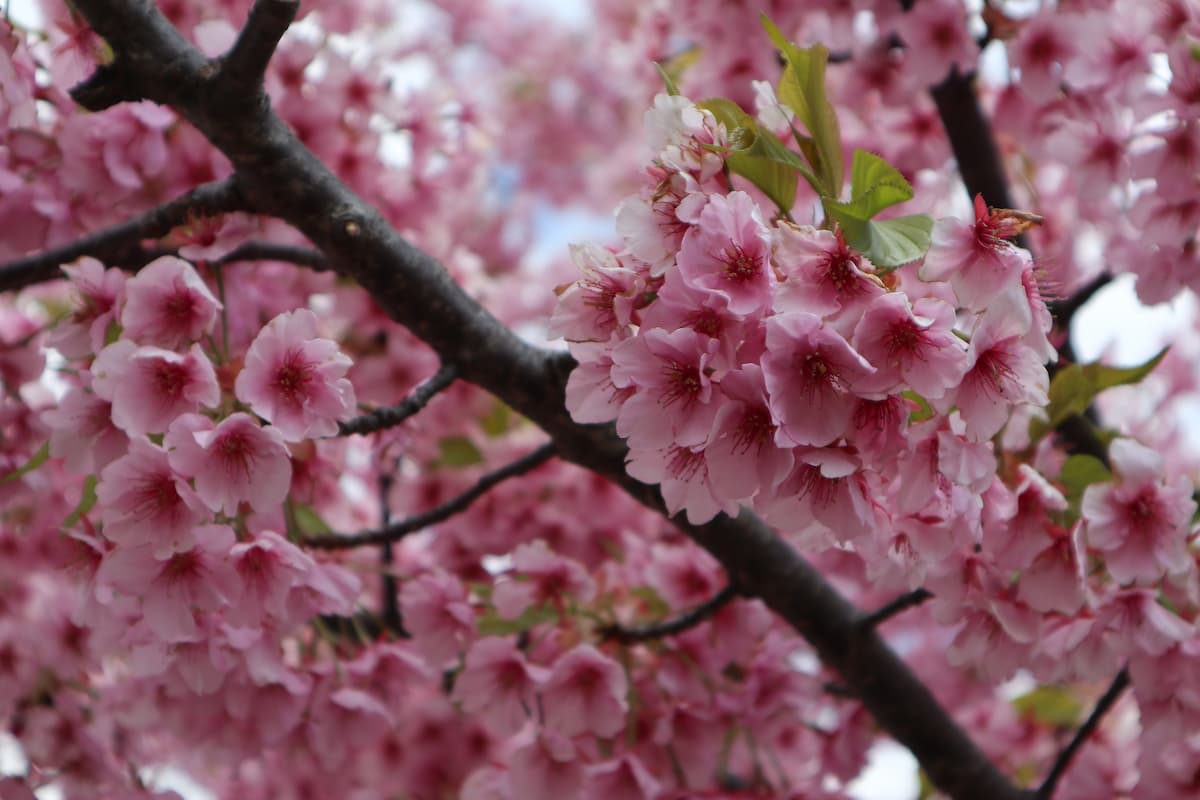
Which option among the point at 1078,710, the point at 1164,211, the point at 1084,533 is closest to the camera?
the point at 1084,533

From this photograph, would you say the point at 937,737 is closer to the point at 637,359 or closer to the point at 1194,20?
the point at 637,359

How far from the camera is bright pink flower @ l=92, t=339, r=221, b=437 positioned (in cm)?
134

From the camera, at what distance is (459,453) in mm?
2518

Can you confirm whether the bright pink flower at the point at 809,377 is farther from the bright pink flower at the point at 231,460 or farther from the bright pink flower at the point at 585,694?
the bright pink flower at the point at 585,694

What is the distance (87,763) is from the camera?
225 centimetres

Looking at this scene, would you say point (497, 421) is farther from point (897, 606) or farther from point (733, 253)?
point (733, 253)

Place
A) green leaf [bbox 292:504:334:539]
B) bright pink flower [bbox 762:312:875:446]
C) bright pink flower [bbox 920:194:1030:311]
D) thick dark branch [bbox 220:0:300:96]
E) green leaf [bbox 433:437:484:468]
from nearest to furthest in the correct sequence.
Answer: bright pink flower [bbox 762:312:875:446] → bright pink flower [bbox 920:194:1030:311] → thick dark branch [bbox 220:0:300:96] → green leaf [bbox 292:504:334:539] → green leaf [bbox 433:437:484:468]

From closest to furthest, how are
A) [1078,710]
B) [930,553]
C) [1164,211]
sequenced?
[930,553]
[1164,211]
[1078,710]

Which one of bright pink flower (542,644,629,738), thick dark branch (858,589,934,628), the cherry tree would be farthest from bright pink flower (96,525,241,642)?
thick dark branch (858,589,934,628)

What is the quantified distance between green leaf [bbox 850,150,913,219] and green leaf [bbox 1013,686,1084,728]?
5.88 feet

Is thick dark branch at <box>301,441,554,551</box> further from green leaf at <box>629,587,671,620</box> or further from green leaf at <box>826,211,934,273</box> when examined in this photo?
green leaf at <box>826,211,934,273</box>

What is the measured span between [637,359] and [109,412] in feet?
2.39

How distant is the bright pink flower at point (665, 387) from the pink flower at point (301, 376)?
388 millimetres

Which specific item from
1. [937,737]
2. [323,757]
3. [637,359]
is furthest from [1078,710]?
[637,359]
